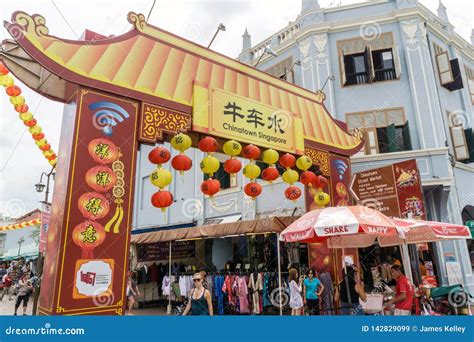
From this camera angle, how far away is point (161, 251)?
14.9 metres

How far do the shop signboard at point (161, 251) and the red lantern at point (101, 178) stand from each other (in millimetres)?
9325

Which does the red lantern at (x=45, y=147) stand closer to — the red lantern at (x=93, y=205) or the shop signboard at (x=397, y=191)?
the red lantern at (x=93, y=205)

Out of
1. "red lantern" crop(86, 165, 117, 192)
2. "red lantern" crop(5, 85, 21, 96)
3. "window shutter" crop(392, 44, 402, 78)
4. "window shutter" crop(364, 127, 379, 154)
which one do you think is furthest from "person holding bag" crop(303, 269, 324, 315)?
"window shutter" crop(392, 44, 402, 78)

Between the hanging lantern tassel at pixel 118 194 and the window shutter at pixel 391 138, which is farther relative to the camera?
the window shutter at pixel 391 138

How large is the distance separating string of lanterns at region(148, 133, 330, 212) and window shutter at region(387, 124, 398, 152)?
4.96m

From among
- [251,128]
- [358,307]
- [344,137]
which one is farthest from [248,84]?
[358,307]

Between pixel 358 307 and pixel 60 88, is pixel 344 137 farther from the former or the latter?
pixel 60 88

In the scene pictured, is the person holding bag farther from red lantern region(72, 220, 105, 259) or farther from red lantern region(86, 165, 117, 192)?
red lantern region(86, 165, 117, 192)

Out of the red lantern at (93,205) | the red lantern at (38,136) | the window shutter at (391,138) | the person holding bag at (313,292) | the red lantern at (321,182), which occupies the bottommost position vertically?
→ the person holding bag at (313,292)

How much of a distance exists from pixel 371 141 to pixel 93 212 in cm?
1107

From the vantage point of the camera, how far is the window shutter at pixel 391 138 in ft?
42.7

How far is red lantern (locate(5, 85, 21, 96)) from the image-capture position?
7.97 metres

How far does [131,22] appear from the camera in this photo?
708 centimetres

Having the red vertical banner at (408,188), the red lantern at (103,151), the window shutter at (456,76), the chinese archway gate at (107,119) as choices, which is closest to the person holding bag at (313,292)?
the chinese archway gate at (107,119)
